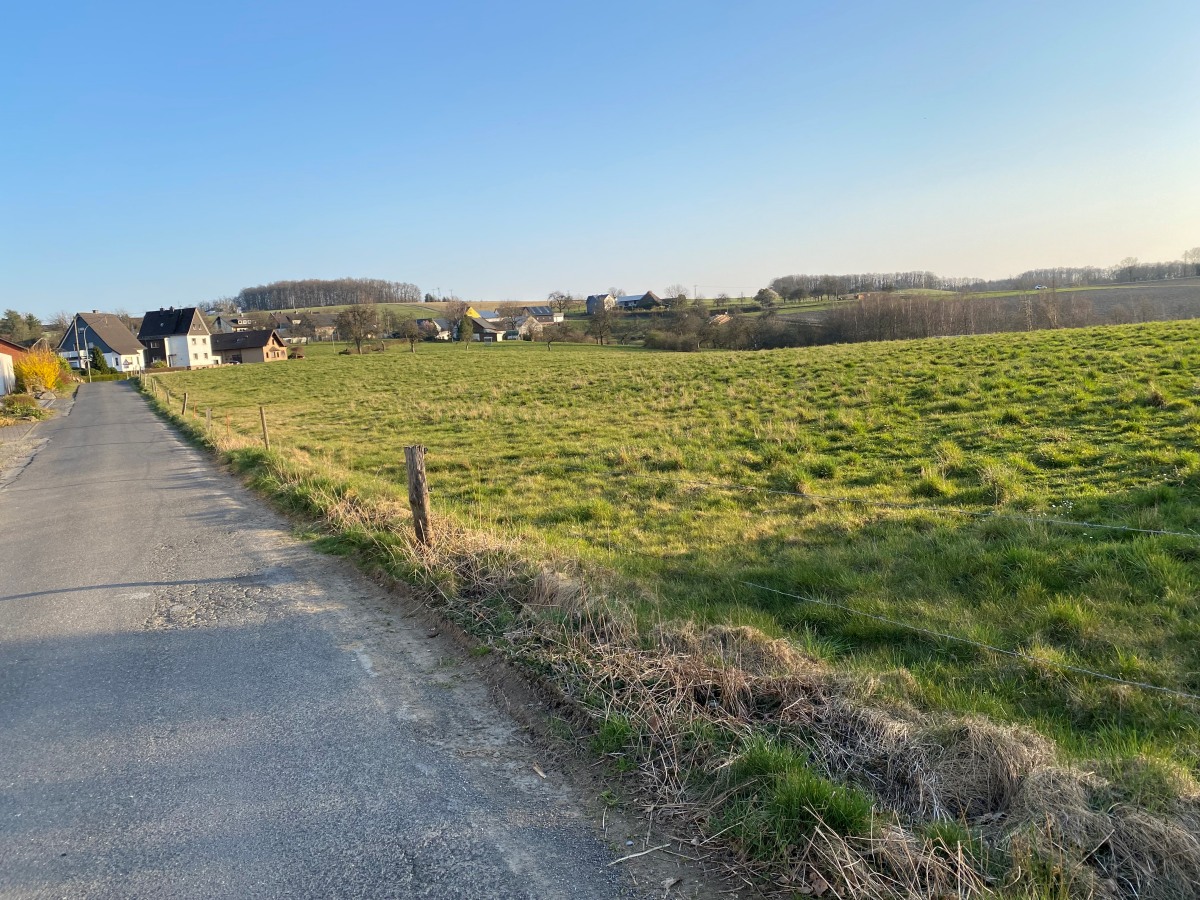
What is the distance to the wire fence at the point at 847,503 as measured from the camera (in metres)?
4.96

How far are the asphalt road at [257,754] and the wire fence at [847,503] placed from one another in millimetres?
2781

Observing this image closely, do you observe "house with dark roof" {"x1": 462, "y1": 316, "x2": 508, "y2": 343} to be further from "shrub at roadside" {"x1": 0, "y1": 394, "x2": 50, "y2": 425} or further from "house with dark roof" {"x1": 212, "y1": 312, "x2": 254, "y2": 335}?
"shrub at roadside" {"x1": 0, "y1": 394, "x2": 50, "y2": 425}

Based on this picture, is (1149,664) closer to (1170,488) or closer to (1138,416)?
(1170,488)

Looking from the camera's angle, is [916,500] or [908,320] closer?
[916,500]

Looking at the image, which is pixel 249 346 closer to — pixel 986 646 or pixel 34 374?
pixel 34 374

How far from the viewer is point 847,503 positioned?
388 inches

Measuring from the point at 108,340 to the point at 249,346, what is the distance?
1630 centimetres

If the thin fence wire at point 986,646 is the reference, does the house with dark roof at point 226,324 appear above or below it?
above

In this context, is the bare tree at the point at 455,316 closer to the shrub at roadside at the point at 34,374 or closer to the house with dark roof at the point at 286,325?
the house with dark roof at the point at 286,325

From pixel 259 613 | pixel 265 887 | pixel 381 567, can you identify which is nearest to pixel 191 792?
pixel 265 887

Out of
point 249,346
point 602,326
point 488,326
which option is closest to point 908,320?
point 602,326

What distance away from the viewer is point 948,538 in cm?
778

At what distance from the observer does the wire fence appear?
496 centimetres

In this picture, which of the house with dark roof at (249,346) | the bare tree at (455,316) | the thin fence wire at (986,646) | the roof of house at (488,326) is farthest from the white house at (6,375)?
the roof of house at (488,326)
